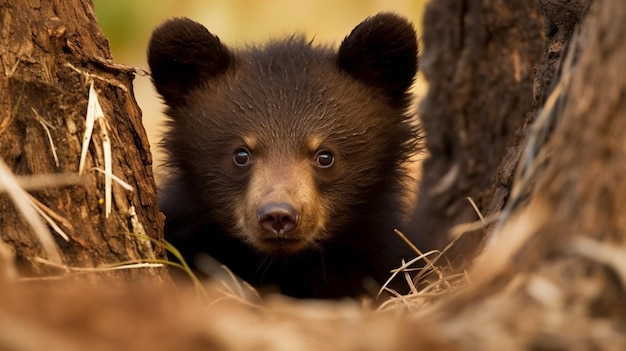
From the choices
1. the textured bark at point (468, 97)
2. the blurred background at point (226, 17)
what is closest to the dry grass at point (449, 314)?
the textured bark at point (468, 97)

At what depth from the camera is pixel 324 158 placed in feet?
16.8

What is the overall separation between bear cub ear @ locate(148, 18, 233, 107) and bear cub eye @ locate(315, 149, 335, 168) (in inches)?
30.5

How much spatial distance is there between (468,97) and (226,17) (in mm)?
6453

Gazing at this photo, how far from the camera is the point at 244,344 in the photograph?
6.88 feet

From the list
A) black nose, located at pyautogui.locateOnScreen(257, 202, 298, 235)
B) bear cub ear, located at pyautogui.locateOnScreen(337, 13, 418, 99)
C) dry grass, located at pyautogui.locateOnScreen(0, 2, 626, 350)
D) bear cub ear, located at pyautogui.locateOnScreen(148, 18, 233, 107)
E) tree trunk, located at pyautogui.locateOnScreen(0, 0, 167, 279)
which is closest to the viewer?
dry grass, located at pyautogui.locateOnScreen(0, 2, 626, 350)

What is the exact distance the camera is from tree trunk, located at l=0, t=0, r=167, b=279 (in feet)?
11.9

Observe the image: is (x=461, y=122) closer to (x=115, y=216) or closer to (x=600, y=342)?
(x=115, y=216)

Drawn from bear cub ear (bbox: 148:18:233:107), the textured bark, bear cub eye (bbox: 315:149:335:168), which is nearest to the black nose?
bear cub eye (bbox: 315:149:335:168)

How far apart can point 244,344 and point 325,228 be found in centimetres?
300

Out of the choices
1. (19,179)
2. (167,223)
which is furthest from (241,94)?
(19,179)

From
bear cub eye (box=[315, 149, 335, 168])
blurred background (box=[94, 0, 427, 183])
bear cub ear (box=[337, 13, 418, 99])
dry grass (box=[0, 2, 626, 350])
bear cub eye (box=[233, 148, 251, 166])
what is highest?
blurred background (box=[94, 0, 427, 183])

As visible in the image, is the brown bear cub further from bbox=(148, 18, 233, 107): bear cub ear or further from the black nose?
the black nose

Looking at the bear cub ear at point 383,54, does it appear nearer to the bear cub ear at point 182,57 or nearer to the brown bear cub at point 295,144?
the brown bear cub at point 295,144

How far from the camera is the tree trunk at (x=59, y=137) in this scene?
143 inches
